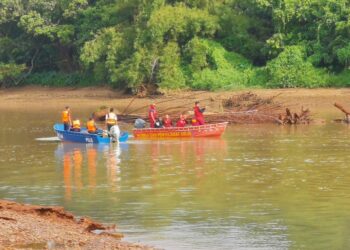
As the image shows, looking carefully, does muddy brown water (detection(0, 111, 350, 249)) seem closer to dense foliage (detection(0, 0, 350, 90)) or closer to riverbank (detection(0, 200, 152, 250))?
riverbank (detection(0, 200, 152, 250))

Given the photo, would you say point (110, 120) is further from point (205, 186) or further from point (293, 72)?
point (293, 72)

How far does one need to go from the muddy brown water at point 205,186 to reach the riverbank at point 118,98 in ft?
27.2

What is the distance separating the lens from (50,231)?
47.4 ft

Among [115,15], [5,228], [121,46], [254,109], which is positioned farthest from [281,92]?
[5,228]

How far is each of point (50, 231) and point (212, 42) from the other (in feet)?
126

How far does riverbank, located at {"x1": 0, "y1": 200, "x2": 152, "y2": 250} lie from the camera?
13.6 meters

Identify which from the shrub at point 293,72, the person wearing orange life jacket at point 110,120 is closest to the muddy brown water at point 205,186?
the person wearing orange life jacket at point 110,120

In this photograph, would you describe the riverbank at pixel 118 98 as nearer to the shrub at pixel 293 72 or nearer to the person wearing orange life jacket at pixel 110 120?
the shrub at pixel 293 72

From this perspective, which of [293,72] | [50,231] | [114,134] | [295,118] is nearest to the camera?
[50,231]

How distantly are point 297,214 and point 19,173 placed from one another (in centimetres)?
994

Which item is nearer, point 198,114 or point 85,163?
point 85,163

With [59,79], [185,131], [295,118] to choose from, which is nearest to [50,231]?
[185,131]

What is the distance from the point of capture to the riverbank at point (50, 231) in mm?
13648

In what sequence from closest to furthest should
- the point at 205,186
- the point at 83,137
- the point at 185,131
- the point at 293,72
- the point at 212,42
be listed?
the point at 205,186
the point at 83,137
the point at 185,131
the point at 293,72
the point at 212,42
